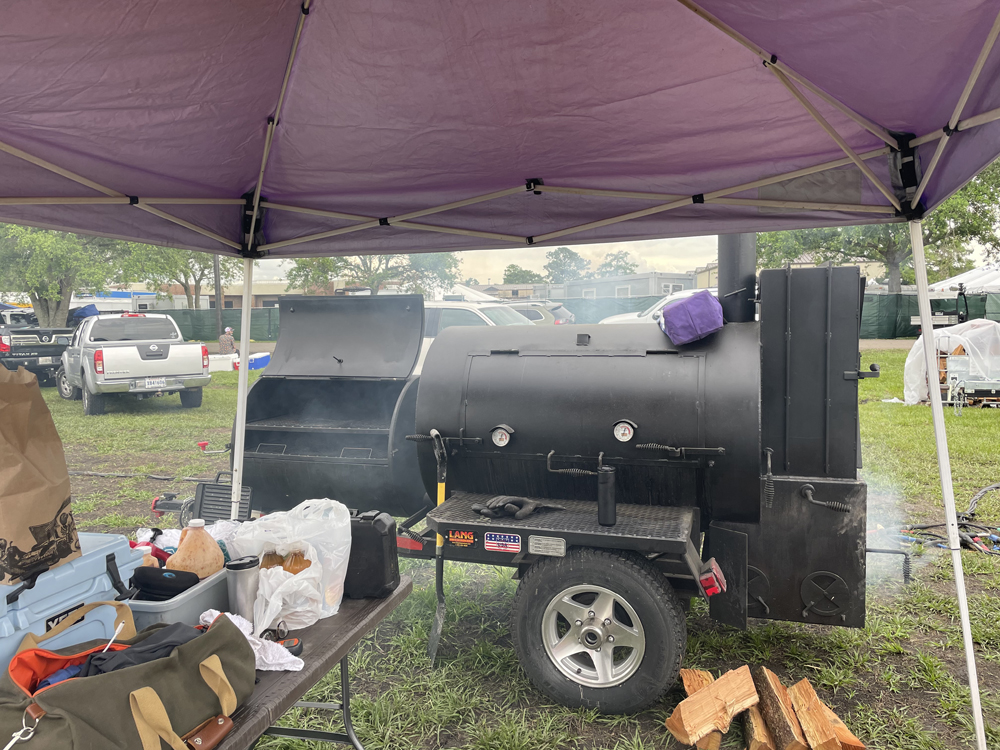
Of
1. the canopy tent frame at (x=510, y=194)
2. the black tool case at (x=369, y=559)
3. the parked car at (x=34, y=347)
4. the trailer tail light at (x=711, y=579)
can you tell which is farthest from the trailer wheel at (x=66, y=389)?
the trailer tail light at (x=711, y=579)

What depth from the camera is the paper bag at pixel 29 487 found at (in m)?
1.62

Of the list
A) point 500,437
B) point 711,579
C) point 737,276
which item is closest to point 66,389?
point 500,437

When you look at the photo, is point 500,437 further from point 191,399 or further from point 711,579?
point 191,399

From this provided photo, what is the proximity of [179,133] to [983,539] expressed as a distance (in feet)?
21.2

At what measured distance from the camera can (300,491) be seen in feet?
15.8

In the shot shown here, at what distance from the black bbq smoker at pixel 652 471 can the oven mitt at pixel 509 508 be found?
4 centimetres

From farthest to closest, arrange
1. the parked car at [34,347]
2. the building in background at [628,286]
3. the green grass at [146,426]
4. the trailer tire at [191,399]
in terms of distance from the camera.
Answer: the building in background at [628,286] → the parked car at [34,347] → the trailer tire at [191,399] → the green grass at [146,426]

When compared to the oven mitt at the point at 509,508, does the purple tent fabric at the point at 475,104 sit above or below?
above

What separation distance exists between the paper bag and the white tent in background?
54.6ft

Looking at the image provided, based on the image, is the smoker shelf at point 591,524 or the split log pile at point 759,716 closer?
the split log pile at point 759,716

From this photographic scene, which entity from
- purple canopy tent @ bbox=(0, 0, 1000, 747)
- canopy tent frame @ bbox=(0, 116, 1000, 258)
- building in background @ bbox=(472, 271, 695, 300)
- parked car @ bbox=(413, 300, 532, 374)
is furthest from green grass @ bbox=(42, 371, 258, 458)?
building in background @ bbox=(472, 271, 695, 300)

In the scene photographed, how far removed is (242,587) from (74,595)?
448 mm

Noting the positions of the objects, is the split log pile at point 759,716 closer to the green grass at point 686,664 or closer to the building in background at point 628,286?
the green grass at point 686,664

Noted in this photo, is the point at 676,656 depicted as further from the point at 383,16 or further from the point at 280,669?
the point at 383,16
